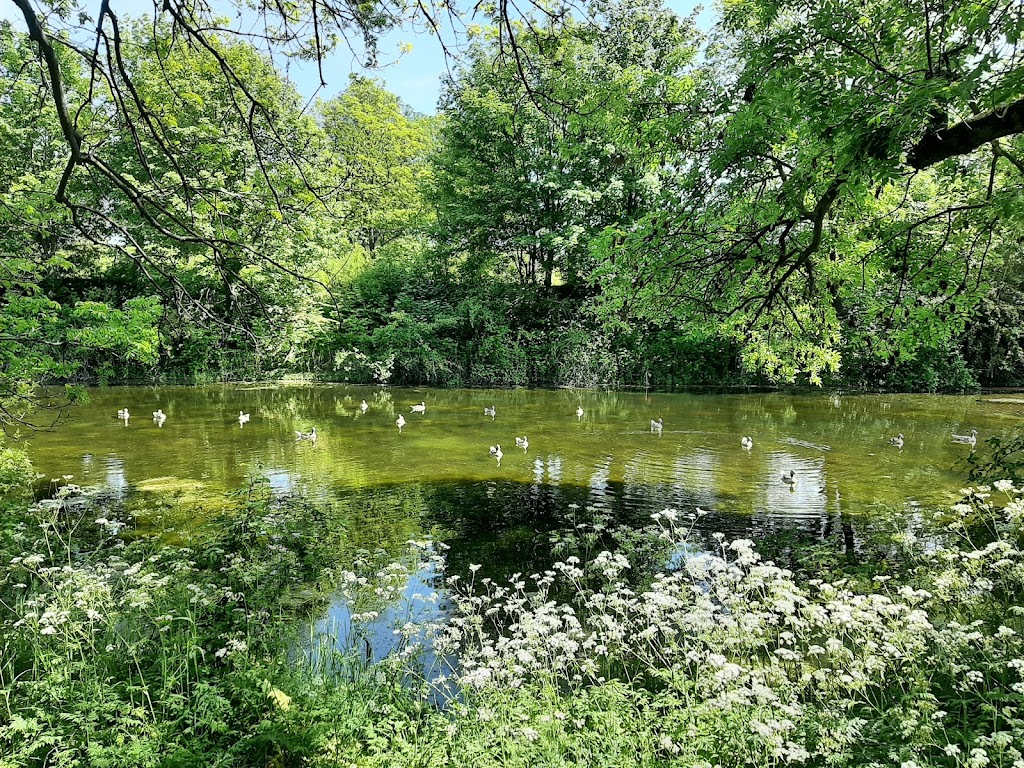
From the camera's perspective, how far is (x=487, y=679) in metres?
3.61

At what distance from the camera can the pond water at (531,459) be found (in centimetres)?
841

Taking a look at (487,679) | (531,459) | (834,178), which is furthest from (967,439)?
(487,679)

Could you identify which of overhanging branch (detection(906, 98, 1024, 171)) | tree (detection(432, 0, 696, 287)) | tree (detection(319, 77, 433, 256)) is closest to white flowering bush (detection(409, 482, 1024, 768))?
overhanging branch (detection(906, 98, 1024, 171))

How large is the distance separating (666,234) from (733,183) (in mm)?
1018

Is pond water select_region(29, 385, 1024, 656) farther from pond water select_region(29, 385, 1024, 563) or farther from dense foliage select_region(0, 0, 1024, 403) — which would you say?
dense foliage select_region(0, 0, 1024, 403)

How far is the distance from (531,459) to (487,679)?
27.6 feet

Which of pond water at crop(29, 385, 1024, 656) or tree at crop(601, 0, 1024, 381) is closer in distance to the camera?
tree at crop(601, 0, 1024, 381)

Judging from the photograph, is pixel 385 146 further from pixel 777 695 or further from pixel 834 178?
pixel 777 695

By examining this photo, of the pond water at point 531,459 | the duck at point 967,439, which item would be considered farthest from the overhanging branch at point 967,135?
the duck at point 967,439

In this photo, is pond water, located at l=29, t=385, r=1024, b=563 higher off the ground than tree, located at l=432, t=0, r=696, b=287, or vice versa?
tree, located at l=432, t=0, r=696, b=287

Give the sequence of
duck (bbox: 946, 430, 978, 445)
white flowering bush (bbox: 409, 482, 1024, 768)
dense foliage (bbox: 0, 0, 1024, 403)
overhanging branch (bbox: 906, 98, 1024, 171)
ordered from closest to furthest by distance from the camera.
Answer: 1. white flowering bush (bbox: 409, 482, 1024, 768)
2. dense foliage (bbox: 0, 0, 1024, 403)
3. overhanging branch (bbox: 906, 98, 1024, 171)
4. duck (bbox: 946, 430, 978, 445)

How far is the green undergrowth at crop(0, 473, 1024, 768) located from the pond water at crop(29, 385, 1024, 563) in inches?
90.1

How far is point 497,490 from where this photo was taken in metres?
9.72

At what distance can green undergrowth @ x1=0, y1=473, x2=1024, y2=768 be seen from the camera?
9.71 feet
